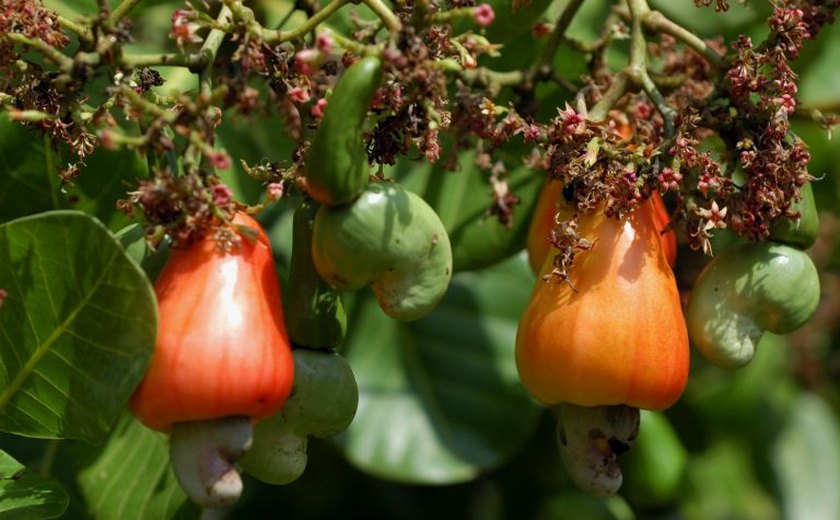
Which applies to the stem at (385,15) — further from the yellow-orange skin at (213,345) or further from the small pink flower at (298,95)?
the yellow-orange skin at (213,345)

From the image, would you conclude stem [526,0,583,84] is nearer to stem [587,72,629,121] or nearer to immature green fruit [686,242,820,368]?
stem [587,72,629,121]

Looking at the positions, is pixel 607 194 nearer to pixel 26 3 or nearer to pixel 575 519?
pixel 26 3

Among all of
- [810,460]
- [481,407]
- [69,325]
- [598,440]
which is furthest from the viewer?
[810,460]

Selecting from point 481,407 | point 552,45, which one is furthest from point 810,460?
point 552,45

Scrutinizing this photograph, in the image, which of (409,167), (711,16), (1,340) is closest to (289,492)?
(409,167)

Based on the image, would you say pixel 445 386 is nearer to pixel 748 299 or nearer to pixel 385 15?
pixel 748 299

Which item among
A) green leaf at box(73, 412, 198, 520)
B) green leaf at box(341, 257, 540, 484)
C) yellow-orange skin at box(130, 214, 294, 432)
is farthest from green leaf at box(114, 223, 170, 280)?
green leaf at box(341, 257, 540, 484)

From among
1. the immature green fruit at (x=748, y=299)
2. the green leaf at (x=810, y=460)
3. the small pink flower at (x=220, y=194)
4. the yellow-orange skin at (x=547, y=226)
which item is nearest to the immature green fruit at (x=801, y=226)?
the immature green fruit at (x=748, y=299)
